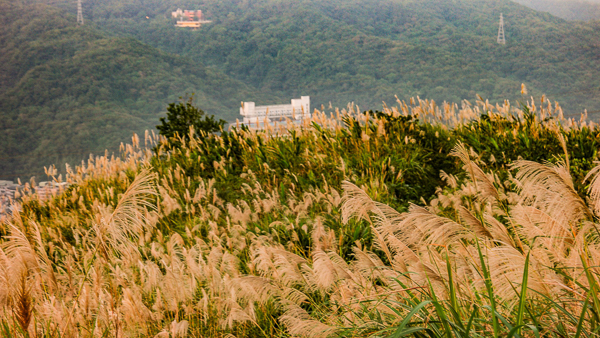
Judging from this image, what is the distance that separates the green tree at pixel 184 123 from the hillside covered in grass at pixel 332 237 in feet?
1.39

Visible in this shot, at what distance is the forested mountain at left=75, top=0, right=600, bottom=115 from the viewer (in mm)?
38844

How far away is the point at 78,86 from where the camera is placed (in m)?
36.9

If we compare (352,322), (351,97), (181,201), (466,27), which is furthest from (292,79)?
(352,322)

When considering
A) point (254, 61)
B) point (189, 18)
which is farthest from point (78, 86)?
point (254, 61)

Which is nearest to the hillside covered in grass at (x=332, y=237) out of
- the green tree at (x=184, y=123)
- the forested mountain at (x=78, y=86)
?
the green tree at (x=184, y=123)

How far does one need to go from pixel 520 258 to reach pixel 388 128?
4.21m

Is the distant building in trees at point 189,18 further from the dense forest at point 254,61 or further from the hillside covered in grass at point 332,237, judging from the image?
the hillside covered in grass at point 332,237

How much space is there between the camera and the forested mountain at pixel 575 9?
49.8 metres

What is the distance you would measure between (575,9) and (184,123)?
6020 cm

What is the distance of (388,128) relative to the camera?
548cm

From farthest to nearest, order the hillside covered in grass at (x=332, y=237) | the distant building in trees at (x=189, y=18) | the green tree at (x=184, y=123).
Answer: the distant building in trees at (x=189, y=18), the green tree at (x=184, y=123), the hillside covered in grass at (x=332, y=237)

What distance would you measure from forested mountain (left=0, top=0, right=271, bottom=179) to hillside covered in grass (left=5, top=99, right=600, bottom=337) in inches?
915


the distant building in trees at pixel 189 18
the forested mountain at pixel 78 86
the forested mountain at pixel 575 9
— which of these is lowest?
the forested mountain at pixel 78 86

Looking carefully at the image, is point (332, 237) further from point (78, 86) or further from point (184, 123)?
point (78, 86)
